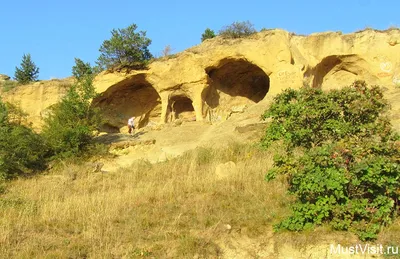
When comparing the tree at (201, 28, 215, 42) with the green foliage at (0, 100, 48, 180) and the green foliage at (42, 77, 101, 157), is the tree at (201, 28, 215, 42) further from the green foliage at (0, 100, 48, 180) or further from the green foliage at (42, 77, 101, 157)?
the green foliage at (0, 100, 48, 180)

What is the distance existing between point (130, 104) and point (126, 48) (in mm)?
3738

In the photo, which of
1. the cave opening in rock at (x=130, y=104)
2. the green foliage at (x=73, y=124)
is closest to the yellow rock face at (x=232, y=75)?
the cave opening in rock at (x=130, y=104)

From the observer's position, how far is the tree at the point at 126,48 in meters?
20.7

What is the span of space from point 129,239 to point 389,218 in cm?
316

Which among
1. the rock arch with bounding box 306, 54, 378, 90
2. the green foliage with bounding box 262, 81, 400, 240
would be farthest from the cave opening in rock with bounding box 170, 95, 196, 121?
the green foliage with bounding box 262, 81, 400, 240

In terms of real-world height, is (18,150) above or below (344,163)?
above

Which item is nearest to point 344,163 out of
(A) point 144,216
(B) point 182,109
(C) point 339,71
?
(A) point 144,216

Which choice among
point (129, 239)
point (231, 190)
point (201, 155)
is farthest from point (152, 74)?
point (129, 239)

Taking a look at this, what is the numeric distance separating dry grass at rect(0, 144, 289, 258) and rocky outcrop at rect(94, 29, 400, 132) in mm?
10625

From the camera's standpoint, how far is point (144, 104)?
23.3 meters

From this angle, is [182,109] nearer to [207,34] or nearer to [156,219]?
[207,34]

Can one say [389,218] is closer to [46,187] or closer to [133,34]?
[46,187]

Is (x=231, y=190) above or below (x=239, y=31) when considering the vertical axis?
below

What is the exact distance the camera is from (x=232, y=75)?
20.8 metres
